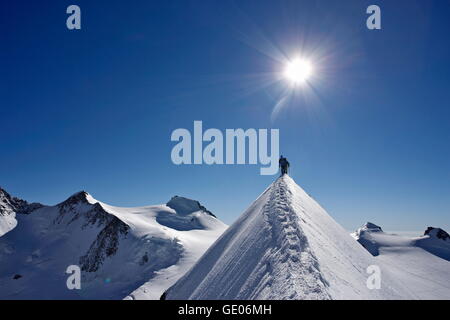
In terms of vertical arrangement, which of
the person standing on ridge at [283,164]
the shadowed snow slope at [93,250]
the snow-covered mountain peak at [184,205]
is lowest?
the shadowed snow slope at [93,250]

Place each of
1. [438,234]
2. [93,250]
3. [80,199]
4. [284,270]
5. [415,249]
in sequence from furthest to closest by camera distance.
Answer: [80,199], [438,234], [93,250], [415,249], [284,270]

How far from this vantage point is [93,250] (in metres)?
104

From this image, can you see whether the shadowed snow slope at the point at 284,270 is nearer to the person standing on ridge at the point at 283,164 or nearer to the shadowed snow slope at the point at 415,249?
the person standing on ridge at the point at 283,164

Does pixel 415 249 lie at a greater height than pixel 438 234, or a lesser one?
lesser

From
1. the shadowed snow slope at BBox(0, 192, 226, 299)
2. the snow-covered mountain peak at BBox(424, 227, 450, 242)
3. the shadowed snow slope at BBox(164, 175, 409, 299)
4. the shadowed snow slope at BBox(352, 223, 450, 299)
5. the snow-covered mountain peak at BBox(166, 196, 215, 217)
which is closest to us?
the shadowed snow slope at BBox(164, 175, 409, 299)

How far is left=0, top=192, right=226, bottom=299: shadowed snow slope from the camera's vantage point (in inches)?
3275

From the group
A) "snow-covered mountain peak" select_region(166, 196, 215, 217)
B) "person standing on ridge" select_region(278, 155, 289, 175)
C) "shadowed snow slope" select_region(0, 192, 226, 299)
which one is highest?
"snow-covered mountain peak" select_region(166, 196, 215, 217)

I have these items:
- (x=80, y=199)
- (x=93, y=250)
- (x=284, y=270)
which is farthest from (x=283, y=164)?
(x=80, y=199)

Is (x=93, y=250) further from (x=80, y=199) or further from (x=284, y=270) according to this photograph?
(x=284, y=270)

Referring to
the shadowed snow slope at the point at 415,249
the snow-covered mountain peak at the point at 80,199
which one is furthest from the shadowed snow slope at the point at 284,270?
the snow-covered mountain peak at the point at 80,199

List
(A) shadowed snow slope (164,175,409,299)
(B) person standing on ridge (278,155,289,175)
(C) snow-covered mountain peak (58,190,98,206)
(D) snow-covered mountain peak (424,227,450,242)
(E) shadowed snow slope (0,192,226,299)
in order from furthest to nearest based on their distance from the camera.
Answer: (C) snow-covered mountain peak (58,190,98,206) < (D) snow-covered mountain peak (424,227,450,242) < (E) shadowed snow slope (0,192,226,299) < (B) person standing on ridge (278,155,289,175) < (A) shadowed snow slope (164,175,409,299)

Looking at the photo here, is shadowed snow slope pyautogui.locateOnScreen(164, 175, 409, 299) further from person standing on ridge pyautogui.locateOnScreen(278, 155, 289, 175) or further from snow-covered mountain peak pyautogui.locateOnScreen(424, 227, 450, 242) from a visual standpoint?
snow-covered mountain peak pyautogui.locateOnScreen(424, 227, 450, 242)

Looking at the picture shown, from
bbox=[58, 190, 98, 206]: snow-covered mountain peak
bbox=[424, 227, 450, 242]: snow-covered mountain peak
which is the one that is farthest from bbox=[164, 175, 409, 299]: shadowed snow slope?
bbox=[424, 227, 450, 242]: snow-covered mountain peak

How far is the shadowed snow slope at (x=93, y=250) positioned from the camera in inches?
3275
